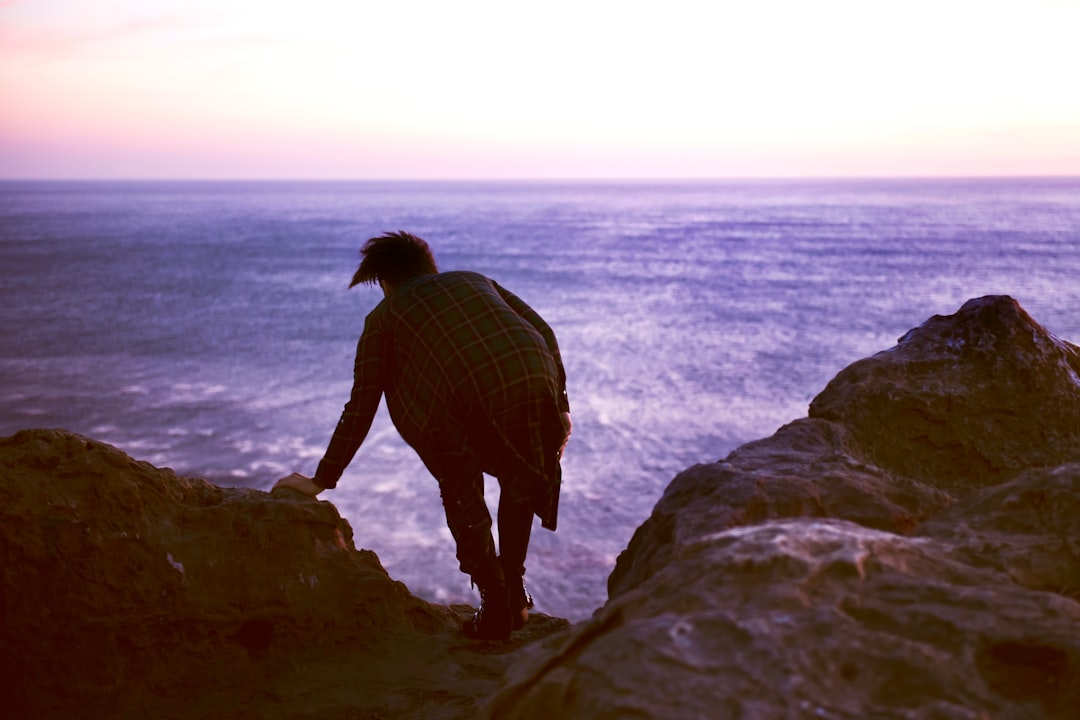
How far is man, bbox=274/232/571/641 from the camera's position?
3.40 metres

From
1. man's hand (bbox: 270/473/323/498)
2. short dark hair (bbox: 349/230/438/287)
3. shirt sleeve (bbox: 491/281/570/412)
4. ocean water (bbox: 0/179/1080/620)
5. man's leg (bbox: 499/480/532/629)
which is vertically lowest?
ocean water (bbox: 0/179/1080/620)

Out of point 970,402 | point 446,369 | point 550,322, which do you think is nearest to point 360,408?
point 446,369

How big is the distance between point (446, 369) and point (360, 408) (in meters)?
0.37

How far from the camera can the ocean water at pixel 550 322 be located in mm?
11555

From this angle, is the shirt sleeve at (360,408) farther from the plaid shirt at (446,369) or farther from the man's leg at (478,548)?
the man's leg at (478,548)

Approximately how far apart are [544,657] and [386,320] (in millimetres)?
1932

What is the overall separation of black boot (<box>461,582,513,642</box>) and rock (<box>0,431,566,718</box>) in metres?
0.09

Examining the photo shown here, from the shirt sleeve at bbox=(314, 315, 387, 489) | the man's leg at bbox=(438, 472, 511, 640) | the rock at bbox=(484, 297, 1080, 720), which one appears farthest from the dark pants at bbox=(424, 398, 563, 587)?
the rock at bbox=(484, 297, 1080, 720)

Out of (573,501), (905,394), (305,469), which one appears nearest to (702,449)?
(573,501)

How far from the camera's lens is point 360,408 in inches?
138

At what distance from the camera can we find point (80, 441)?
3348 mm

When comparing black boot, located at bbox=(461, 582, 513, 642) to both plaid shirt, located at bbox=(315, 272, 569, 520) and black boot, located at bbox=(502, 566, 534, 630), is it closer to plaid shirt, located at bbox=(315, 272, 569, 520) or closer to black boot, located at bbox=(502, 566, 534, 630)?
black boot, located at bbox=(502, 566, 534, 630)

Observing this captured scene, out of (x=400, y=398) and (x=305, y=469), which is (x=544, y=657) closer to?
(x=400, y=398)

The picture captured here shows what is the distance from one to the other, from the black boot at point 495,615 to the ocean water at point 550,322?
4.90 meters
